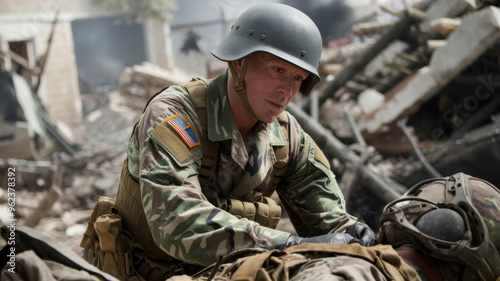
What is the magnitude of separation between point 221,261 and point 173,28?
789 inches

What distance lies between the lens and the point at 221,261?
225 cm

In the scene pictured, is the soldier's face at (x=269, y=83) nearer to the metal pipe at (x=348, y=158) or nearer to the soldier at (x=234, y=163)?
the soldier at (x=234, y=163)

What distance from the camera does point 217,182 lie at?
294cm

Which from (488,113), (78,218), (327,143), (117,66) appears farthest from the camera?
(117,66)

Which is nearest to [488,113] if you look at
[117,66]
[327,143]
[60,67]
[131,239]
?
[327,143]

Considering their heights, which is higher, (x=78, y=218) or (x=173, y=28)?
(x=173, y=28)

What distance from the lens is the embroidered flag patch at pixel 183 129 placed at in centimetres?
266

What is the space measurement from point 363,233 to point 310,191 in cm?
58

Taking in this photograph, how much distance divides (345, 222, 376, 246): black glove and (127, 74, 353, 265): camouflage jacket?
0.27 m

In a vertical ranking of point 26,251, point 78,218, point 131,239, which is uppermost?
point 26,251

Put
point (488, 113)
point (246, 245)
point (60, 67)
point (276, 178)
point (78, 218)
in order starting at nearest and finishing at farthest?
point (246, 245), point (276, 178), point (78, 218), point (488, 113), point (60, 67)

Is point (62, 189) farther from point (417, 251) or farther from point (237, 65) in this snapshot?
point (417, 251)

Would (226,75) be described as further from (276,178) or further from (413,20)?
(413,20)

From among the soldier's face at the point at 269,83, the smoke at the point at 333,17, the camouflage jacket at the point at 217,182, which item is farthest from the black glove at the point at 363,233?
the smoke at the point at 333,17
